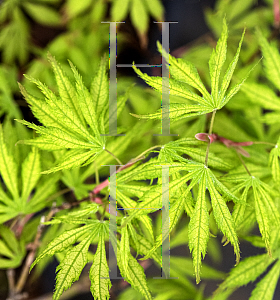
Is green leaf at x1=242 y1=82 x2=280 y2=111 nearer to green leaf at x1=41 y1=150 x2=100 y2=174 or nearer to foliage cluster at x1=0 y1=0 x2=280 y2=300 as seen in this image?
foliage cluster at x1=0 y1=0 x2=280 y2=300

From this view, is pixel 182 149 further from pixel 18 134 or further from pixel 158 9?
pixel 158 9

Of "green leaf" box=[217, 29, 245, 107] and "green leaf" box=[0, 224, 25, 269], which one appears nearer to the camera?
"green leaf" box=[217, 29, 245, 107]

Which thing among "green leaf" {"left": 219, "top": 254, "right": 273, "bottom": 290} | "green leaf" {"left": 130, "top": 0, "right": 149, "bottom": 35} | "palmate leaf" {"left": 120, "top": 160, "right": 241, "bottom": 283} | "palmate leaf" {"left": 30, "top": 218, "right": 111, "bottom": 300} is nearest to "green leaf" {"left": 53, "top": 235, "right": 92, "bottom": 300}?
"palmate leaf" {"left": 30, "top": 218, "right": 111, "bottom": 300}

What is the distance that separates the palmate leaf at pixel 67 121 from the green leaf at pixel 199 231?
20cm

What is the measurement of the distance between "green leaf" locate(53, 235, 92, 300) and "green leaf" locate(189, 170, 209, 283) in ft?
0.61

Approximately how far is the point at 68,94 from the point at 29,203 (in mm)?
293

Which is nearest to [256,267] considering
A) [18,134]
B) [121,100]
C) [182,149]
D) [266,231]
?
[266,231]

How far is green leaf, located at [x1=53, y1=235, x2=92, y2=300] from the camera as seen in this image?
1.35 feet

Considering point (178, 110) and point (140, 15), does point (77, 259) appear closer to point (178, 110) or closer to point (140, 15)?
point (178, 110)

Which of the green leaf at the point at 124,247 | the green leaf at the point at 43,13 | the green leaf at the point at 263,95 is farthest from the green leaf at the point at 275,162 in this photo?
the green leaf at the point at 43,13

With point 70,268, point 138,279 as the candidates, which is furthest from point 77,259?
point 138,279

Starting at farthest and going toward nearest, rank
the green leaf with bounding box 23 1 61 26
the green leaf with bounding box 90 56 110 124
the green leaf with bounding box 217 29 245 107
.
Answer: the green leaf with bounding box 23 1 61 26, the green leaf with bounding box 90 56 110 124, the green leaf with bounding box 217 29 245 107

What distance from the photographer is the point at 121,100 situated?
1.74 ft

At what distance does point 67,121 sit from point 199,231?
296 millimetres
